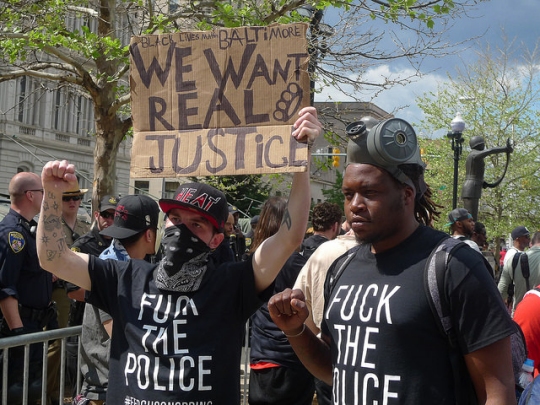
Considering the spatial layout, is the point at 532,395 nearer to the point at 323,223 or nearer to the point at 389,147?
the point at 389,147

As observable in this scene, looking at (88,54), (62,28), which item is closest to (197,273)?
(88,54)

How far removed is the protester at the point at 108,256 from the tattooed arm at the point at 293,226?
1121mm

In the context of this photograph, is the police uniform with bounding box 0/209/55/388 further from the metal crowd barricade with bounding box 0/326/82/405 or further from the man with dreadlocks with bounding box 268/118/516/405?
the man with dreadlocks with bounding box 268/118/516/405

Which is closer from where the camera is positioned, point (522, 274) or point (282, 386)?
point (282, 386)

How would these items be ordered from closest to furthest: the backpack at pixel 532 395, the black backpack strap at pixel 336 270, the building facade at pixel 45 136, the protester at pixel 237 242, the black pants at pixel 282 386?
the backpack at pixel 532 395 → the black backpack strap at pixel 336 270 → the black pants at pixel 282 386 → the protester at pixel 237 242 → the building facade at pixel 45 136

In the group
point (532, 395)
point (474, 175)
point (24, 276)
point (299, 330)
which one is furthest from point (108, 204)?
point (474, 175)

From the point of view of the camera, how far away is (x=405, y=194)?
8.06 ft

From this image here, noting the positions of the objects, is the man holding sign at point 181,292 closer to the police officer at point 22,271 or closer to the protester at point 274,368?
the protester at point 274,368

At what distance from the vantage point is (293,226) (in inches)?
112

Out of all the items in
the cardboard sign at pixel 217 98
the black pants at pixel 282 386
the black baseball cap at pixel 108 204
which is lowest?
the black pants at pixel 282 386

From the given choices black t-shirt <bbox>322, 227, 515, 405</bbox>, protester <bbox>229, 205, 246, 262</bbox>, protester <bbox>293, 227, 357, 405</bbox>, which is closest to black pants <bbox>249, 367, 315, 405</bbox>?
protester <bbox>293, 227, 357, 405</bbox>

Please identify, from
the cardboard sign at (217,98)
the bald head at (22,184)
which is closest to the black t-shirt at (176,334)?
the cardboard sign at (217,98)

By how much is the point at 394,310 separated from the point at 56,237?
1.61 metres

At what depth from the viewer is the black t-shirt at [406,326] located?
212 centimetres
